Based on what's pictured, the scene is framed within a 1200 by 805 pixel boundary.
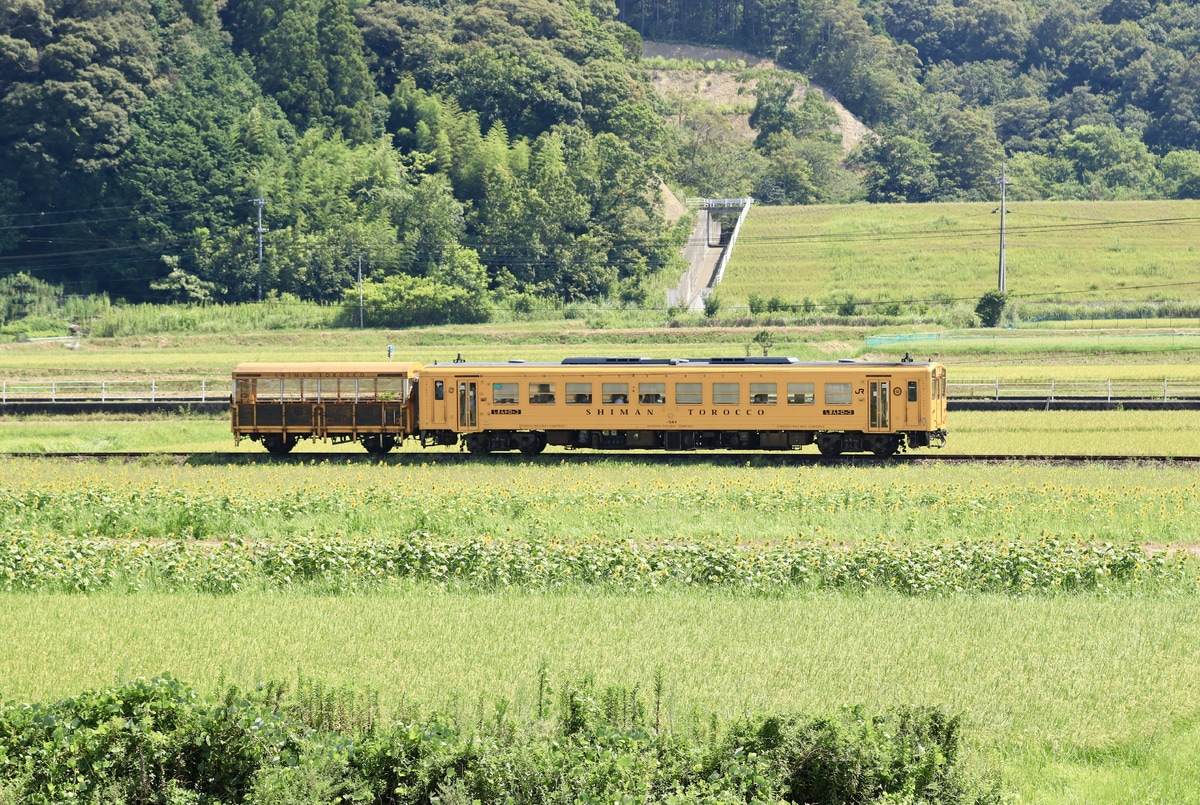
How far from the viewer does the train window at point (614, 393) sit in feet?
121

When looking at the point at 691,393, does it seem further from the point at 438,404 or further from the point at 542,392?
the point at 438,404

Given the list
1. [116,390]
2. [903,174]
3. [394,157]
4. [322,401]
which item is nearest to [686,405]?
[322,401]

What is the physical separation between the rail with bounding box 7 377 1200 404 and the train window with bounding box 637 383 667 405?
632 inches

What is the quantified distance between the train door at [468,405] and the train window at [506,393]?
1.67 ft

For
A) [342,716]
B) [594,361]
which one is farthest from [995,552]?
[594,361]

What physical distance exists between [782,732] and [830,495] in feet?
51.1

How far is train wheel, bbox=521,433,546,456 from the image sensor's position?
124 ft

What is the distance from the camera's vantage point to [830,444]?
121 feet

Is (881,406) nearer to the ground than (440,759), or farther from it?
nearer to the ground

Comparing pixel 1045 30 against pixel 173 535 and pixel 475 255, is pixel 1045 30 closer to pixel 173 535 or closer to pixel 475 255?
pixel 475 255

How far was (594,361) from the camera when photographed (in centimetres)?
3806

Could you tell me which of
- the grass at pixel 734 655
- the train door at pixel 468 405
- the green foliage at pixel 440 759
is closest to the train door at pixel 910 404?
the train door at pixel 468 405

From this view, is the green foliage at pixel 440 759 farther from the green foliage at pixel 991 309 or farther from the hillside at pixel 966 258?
the hillside at pixel 966 258

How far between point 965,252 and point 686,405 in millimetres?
72285
